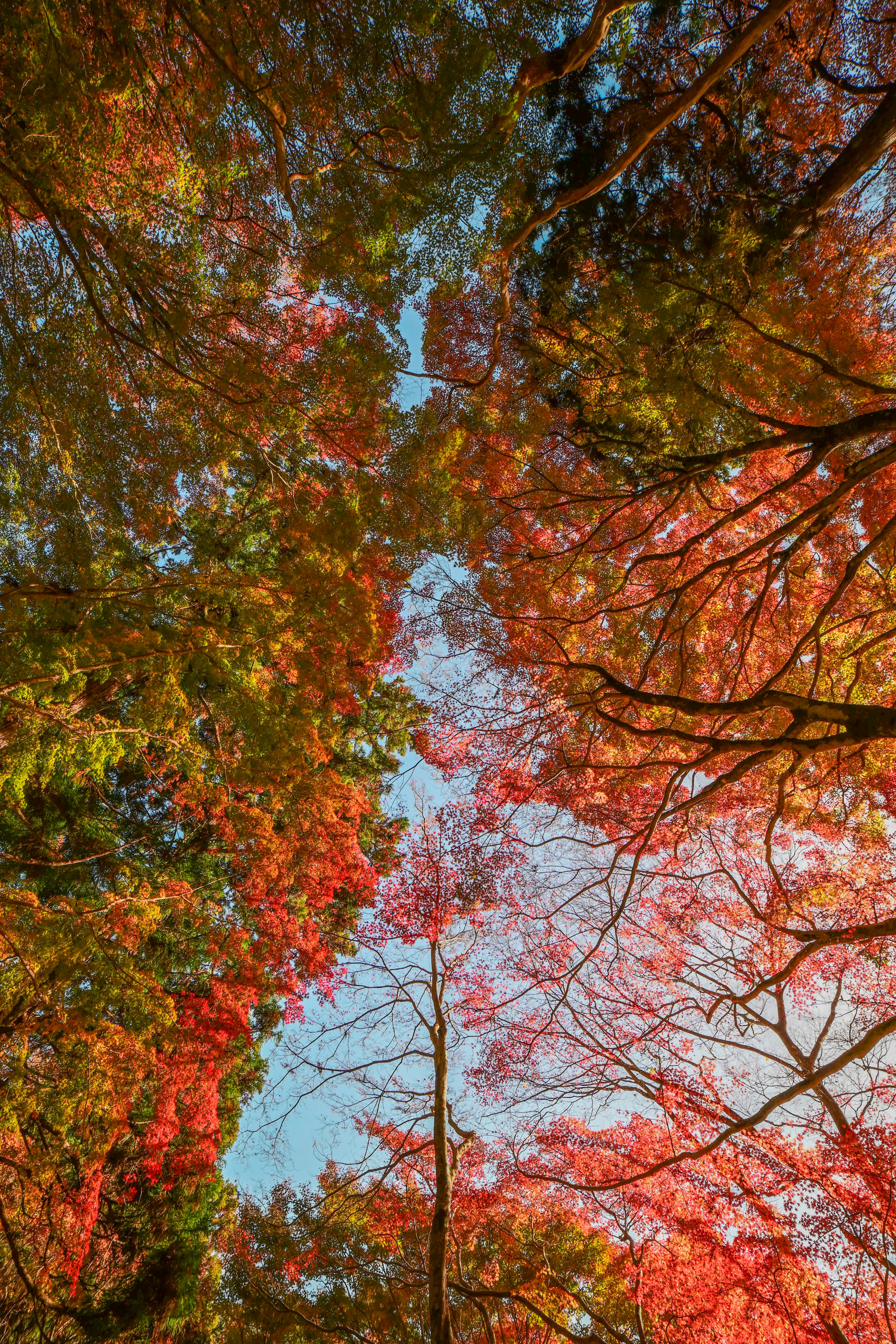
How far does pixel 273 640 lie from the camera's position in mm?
5055

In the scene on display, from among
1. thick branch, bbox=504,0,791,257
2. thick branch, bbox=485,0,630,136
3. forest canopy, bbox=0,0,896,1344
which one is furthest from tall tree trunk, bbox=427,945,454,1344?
thick branch, bbox=485,0,630,136

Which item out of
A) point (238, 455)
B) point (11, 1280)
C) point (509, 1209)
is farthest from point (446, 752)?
point (11, 1280)

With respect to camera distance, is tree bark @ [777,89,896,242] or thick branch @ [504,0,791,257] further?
tree bark @ [777,89,896,242]

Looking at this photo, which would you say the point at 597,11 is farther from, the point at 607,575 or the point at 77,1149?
the point at 77,1149

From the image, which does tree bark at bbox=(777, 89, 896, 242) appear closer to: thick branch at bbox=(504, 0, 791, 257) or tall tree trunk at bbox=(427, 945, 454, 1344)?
thick branch at bbox=(504, 0, 791, 257)

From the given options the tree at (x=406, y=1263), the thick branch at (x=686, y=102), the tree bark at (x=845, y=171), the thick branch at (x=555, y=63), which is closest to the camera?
the thick branch at (x=686, y=102)

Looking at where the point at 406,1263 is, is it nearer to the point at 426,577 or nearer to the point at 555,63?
the point at 426,577

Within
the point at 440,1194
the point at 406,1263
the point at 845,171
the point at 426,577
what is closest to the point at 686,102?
the point at 845,171

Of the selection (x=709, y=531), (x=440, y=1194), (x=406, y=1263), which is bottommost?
(x=406, y=1263)

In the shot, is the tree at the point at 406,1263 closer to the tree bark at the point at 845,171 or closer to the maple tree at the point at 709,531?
the maple tree at the point at 709,531

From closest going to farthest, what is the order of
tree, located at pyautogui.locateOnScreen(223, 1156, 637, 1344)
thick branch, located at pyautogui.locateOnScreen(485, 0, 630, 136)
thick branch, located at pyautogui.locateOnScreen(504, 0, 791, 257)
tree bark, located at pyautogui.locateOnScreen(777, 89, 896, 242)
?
1. thick branch, located at pyautogui.locateOnScreen(504, 0, 791, 257)
2. thick branch, located at pyautogui.locateOnScreen(485, 0, 630, 136)
3. tree bark, located at pyautogui.locateOnScreen(777, 89, 896, 242)
4. tree, located at pyautogui.locateOnScreen(223, 1156, 637, 1344)

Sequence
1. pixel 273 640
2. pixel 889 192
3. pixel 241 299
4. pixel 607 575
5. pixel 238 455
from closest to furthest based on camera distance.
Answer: pixel 241 299 < pixel 889 192 < pixel 238 455 < pixel 273 640 < pixel 607 575

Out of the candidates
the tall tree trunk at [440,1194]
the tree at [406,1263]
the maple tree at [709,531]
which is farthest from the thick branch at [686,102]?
the tree at [406,1263]

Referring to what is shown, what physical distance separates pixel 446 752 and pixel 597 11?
582 cm
